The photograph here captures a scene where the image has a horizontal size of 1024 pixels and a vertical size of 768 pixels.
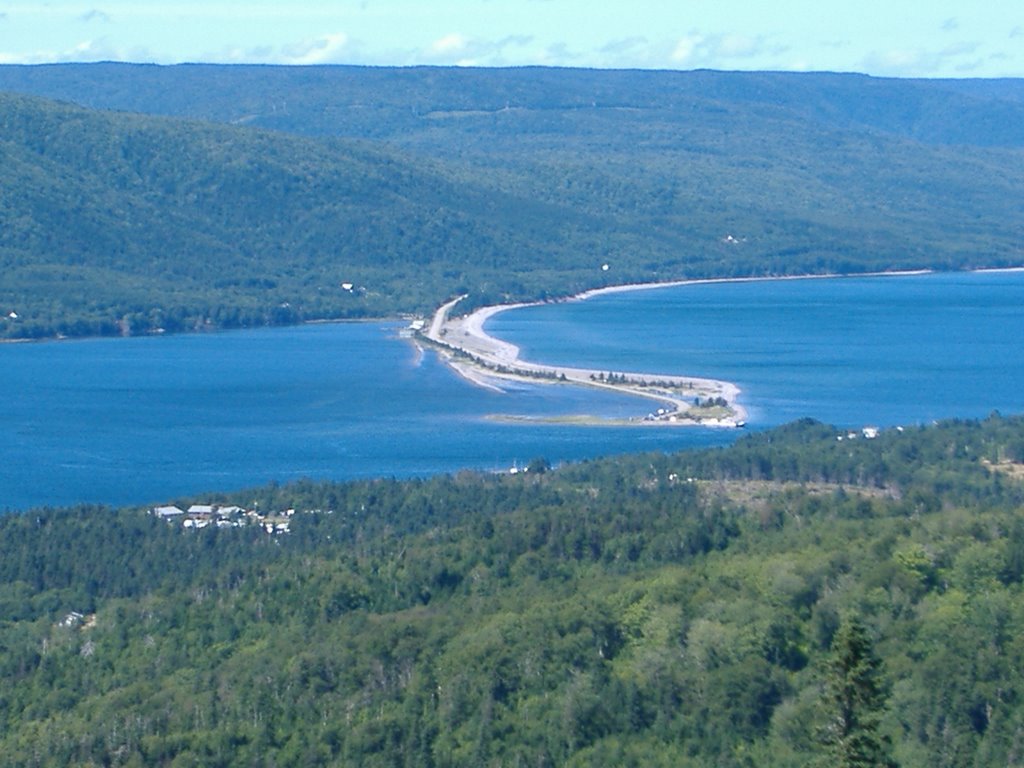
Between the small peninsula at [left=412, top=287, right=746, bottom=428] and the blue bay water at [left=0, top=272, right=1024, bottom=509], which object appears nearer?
the blue bay water at [left=0, top=272, right=1024, bottom=509]

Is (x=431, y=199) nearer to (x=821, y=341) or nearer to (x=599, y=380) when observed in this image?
(x=821, y=341)

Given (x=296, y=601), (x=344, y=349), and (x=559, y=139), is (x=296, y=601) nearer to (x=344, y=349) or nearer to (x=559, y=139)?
(x=344, y=349)

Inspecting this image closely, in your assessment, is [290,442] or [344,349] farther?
[344,349]

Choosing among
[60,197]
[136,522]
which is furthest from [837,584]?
[60,197]

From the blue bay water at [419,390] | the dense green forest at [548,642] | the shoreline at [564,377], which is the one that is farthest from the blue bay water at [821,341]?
the dense green forest at [548,642]

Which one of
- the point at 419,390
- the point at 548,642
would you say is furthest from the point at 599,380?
the point at 548,642

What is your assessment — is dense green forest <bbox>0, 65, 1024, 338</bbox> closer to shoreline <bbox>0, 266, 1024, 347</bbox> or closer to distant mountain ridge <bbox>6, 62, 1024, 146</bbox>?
distant mountain ridge <bbox>6, 62, 1024, 146</bbox>

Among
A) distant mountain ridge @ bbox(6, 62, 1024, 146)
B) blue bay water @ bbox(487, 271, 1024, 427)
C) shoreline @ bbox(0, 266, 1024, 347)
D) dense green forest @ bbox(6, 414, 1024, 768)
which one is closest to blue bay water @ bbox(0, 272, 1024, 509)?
blue bay water @ bbox(487, 271, 1024, 427)

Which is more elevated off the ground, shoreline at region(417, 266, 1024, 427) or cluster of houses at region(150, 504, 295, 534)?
cluster of houses at region(150, 504, 295, 534)
